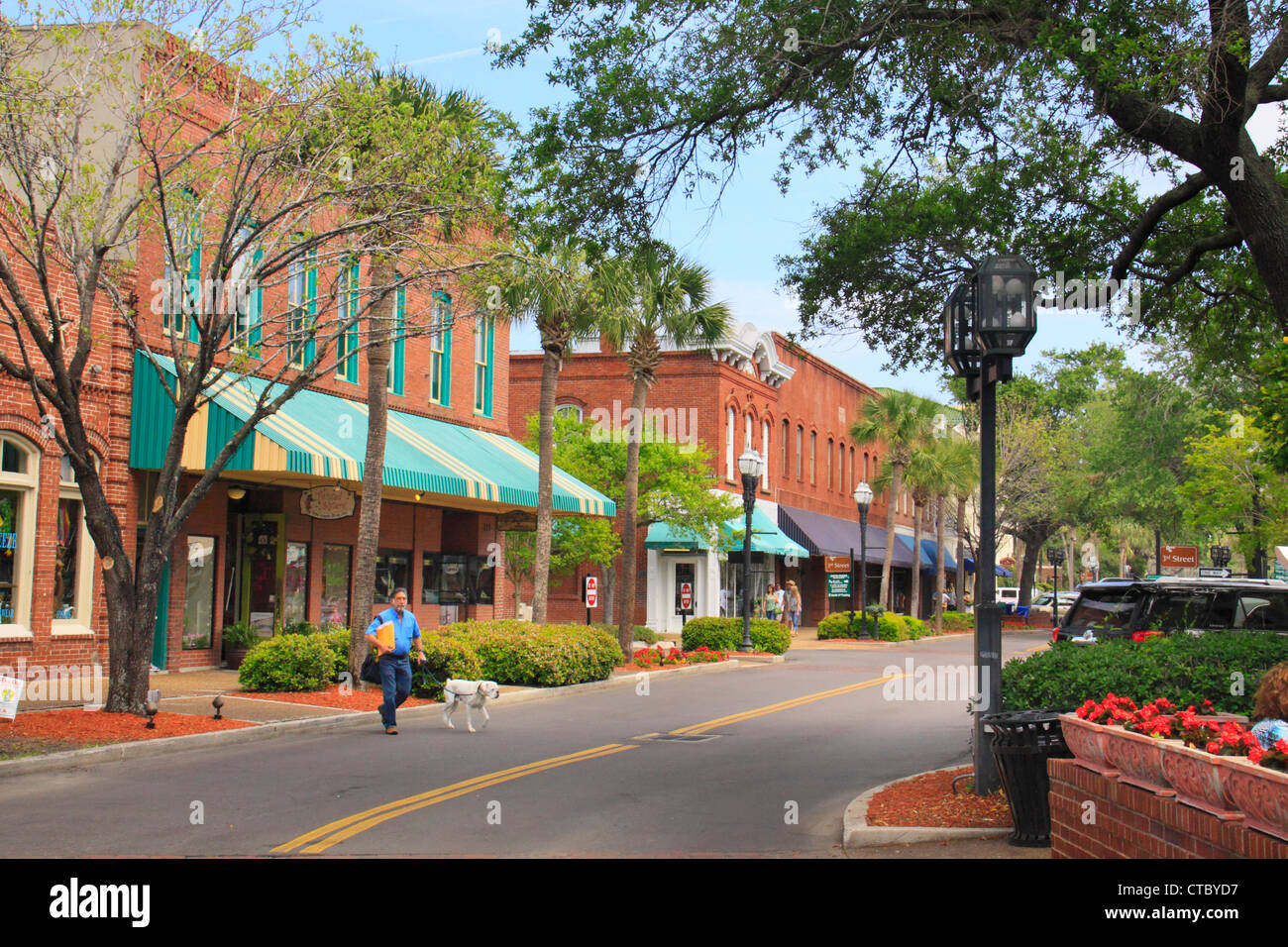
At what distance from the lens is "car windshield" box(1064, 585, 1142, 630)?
16906mm

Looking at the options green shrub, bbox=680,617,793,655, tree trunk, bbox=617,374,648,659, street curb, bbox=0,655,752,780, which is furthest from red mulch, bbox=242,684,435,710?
green shrub, bbox=680,617,793,655

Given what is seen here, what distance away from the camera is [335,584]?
2362 centimetres

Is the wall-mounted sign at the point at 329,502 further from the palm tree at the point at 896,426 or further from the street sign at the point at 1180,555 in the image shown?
the street sign at the point at 1180,555

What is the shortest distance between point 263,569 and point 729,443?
823 inches

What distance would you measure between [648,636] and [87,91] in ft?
70.3

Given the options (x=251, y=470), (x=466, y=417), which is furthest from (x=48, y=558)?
(x=466, y=417)

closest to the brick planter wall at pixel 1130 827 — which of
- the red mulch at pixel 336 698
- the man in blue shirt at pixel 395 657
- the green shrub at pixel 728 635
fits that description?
the man in blue shirt at pixel 395 657

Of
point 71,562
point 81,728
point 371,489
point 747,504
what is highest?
point 747,504

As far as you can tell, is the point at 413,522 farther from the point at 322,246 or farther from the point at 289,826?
the point at 289,826

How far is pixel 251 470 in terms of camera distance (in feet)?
60.0

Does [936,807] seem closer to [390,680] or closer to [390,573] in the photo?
[390,680]

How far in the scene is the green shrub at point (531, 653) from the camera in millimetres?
19656

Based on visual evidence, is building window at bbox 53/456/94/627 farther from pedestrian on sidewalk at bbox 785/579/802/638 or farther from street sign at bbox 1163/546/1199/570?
street sign at bbox 1163/546/1199/570

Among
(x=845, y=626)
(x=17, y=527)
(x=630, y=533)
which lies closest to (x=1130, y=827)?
(x=17, y=527)
